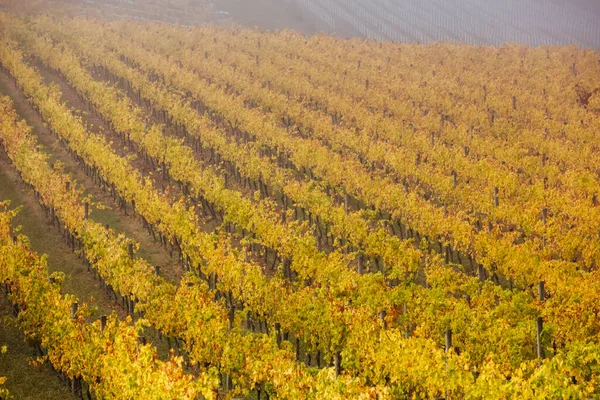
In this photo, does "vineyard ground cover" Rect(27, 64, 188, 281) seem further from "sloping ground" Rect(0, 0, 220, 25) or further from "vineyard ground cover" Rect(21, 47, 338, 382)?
"sloping ground" Rect(0, 0, 220, 25)

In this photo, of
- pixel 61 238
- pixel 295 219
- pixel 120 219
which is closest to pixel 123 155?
pixel 120 219

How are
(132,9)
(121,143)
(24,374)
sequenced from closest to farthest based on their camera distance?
(24,374)
(121,143)
(132,9)

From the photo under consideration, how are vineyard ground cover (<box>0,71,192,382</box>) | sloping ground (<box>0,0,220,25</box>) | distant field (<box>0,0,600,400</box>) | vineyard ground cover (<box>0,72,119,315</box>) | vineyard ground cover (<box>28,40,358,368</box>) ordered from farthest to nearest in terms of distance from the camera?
sloping ground (<box>0,0,220,25</box>)
vineyard ground cover (<box>28,40,358,368</box>)
vineyard ground cover (<box>0,72,119,315</box>)
vineyard ground cover (<box>0,71,192,382</box>)
distant field (<box>0,0,600,400</box>)

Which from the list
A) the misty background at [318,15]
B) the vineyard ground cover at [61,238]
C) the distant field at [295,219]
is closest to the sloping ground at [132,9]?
the misty background at [318,15]

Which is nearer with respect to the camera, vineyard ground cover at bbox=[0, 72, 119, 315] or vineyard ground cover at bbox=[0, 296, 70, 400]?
vineyard ground cover at bbox=[0, 296, 70, 400]

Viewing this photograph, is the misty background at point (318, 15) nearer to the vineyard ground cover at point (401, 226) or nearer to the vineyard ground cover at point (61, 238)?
the vineyard ground cover at point (401, 226)

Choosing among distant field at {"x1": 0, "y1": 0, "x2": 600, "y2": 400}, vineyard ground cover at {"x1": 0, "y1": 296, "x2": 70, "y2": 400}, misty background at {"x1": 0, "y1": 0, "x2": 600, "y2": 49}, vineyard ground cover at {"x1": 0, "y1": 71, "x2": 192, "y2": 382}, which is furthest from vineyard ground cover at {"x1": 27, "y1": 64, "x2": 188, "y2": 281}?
misty background at {"x1": 0, "y1": 0, "x2": 600, "y2": 49}

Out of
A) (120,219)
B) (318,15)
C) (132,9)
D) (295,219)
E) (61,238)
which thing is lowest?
(61,238)

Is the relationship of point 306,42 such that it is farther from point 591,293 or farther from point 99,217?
point 591,293

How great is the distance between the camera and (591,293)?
85.5 ft

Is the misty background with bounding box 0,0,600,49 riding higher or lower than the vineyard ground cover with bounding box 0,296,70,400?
higher

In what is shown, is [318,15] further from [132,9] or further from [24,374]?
[24,374]

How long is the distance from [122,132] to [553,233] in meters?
39.5

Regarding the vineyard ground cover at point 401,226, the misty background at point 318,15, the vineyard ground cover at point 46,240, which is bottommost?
the vineyard ground cover at point 46,240
